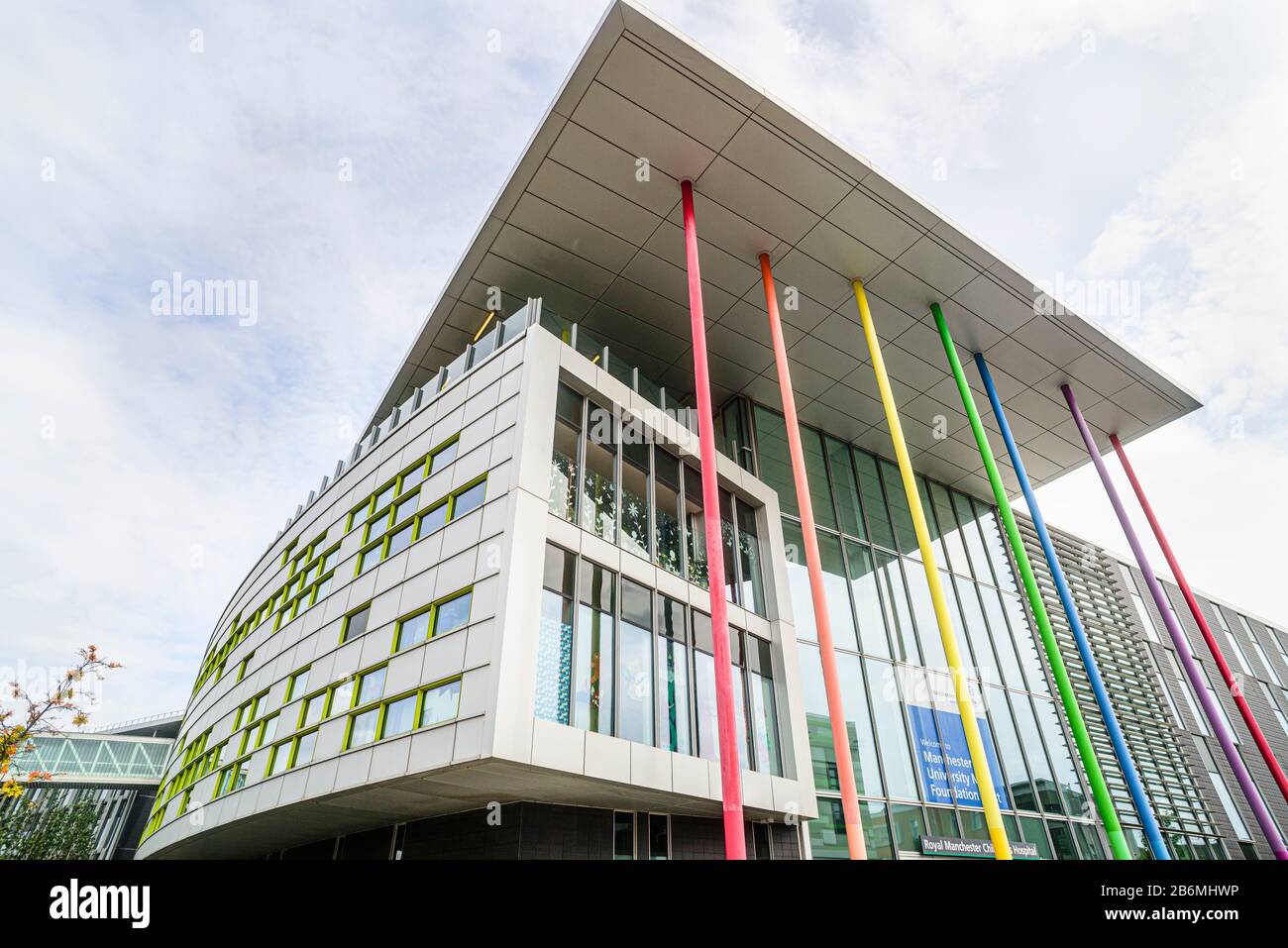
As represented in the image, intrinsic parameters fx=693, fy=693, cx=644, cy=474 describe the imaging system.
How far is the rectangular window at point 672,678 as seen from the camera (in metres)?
11.0

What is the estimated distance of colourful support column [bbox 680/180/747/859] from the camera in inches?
338

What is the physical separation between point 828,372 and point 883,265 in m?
3.67

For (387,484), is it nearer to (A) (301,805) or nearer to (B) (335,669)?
(B) (335,669)

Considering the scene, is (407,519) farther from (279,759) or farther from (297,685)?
(279,759)

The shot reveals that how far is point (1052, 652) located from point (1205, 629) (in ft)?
22.3

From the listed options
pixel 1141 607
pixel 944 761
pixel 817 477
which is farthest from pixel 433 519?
pixel 1141 607

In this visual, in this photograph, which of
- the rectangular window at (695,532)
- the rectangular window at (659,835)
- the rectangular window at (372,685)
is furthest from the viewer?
the rectangular window at (695,532)

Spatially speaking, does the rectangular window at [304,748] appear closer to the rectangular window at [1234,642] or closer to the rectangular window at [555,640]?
the rectangular window at [555,640]

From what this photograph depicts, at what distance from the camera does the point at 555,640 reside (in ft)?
32.8

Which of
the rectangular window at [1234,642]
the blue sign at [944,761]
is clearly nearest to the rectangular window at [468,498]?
the blue sign at [944,761]

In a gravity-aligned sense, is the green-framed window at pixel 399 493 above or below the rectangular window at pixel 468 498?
above

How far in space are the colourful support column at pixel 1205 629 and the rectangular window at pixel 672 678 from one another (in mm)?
12609

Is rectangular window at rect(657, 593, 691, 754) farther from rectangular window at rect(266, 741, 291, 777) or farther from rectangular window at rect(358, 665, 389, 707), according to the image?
rectangular window at rect(266, 741, 291, 777)
